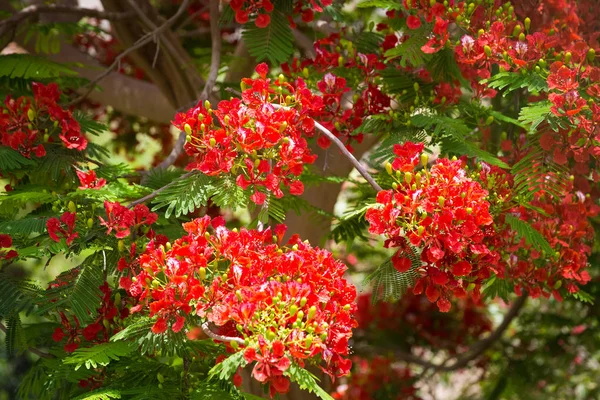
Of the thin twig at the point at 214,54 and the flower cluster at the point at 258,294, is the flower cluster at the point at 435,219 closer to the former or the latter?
the flower cluster at the point at 258,294

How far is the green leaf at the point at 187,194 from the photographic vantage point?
2324 millimetres

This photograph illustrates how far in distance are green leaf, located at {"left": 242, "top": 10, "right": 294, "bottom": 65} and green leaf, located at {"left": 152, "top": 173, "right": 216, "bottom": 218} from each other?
2.54ft

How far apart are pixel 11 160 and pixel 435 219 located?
1.44 metres

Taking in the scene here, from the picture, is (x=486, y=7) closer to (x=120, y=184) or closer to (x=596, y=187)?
(x=596, y=187)

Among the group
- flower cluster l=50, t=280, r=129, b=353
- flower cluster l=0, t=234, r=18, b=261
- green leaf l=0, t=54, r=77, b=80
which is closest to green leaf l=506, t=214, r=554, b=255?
flower cluster l=50, t=280, r=129, b=353

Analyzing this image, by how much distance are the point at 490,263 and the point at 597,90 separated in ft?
2.21

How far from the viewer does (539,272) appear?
2.98 meters

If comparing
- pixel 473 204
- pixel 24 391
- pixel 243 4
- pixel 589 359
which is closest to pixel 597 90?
pixel 473 204

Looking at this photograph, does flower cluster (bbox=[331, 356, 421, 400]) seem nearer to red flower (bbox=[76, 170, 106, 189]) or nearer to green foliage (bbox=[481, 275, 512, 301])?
green foliage (bbox=[481, 275, 512, 301])

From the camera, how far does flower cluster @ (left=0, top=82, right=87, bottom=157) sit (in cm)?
281

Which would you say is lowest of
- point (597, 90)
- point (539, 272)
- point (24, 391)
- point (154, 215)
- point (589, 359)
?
point (589, 359)

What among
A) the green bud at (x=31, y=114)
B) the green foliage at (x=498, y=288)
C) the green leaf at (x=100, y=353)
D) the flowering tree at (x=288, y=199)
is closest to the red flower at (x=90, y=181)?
the flowering tree at (x=288, y=199)

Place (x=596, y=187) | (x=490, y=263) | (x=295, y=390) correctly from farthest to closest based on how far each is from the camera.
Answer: (x=295, y=390), (x=596, y=187), (x=490, y=263)

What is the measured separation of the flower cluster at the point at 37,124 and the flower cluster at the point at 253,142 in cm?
66
